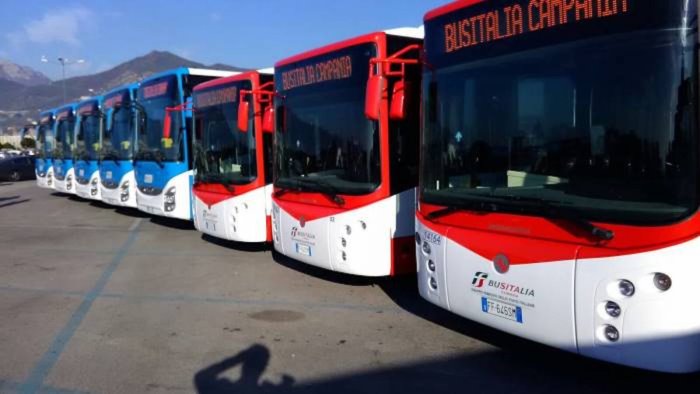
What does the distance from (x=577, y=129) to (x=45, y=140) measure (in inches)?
875

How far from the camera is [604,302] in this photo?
399 centimetres

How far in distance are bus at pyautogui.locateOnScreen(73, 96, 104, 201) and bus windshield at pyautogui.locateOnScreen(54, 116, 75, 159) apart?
4.56 feet

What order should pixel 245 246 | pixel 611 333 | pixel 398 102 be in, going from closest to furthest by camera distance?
pixel 611 333 → pixel 398 102 → pixel 245 246

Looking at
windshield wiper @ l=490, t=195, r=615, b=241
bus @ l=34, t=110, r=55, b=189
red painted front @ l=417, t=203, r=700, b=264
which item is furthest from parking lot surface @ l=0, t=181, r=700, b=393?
bus @ l=34, t=110, r=55, b=189

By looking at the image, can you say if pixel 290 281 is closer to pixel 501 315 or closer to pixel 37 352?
pixel 37 352

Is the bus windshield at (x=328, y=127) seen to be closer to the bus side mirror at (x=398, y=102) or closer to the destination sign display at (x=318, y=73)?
the destination sign display at (x=318, y=73)

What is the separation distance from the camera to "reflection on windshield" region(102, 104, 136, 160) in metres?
14.1

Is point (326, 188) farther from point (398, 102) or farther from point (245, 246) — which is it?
point (245, 246)

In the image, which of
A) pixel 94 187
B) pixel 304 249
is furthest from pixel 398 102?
pixel 94 187

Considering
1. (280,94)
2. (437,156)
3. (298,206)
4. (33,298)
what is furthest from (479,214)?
(33,298)

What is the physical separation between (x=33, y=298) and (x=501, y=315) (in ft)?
19.1

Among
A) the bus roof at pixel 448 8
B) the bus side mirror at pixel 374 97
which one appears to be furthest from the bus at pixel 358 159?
the bus roof at pixel 448 8

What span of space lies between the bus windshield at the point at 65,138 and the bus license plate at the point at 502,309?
17589 millimetres

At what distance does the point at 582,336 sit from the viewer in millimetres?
4137
